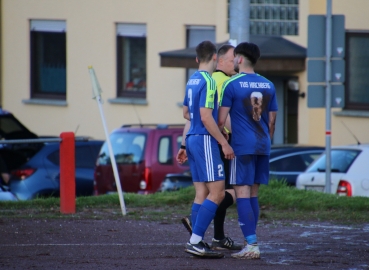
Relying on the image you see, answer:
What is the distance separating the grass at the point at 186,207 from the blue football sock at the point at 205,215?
288cm

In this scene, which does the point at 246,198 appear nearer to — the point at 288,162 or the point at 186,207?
the point at 186,207

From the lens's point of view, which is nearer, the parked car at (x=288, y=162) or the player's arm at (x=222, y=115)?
the player's arm at (x=222, y=115)

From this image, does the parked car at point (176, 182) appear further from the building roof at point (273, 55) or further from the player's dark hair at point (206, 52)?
the building roof at point (273, 55)

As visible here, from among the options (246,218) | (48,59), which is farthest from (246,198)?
(48,59)

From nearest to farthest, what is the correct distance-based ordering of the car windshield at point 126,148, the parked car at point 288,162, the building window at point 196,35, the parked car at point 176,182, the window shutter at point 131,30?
the parked car at point 176,182, the parked car at point 288,162, the car windshield at point 126,148, the building window at point 196,35, the window shutter at point 131,30

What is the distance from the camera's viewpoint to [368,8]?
66.8 feet

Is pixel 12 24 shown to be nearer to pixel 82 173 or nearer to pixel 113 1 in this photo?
pixel 113 1

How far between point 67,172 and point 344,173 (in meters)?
4.30

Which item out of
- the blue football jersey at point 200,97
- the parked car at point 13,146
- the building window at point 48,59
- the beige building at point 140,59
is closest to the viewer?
the blue football jersey at point 200,97

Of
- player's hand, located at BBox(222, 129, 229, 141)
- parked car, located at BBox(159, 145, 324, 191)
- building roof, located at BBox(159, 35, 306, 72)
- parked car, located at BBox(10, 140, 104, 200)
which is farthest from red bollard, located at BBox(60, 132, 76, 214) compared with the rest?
building roof, located at BBox(159, 35, 306, 72)

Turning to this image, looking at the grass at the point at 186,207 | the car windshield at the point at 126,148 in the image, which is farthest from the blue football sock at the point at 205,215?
the car windshield at the point at 126,148

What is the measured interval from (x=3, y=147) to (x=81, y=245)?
28.4ft

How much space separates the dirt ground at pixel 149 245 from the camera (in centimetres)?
744

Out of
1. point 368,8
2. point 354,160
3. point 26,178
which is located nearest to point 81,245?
point 354,160
